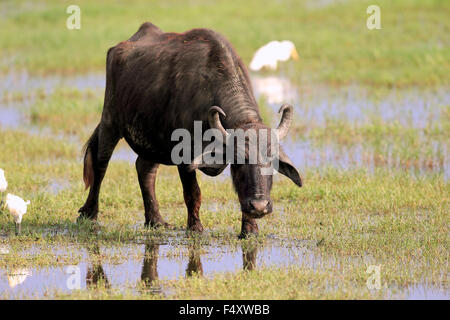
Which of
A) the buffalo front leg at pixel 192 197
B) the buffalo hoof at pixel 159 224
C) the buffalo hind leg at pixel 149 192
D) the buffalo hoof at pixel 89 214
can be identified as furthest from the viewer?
the buffalo hoof at pixel 89 214

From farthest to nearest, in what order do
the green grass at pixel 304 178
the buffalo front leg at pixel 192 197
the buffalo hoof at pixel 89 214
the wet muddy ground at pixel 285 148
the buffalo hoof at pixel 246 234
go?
the buffalo hoof at pixel 89 214
the buffalo front leg at pixel 192 197
the buffalo hoof at pixel 246 234
the green grass at pixel 304 178
the wet muddy ground at pixel 285 148

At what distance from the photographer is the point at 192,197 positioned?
29.7 feet

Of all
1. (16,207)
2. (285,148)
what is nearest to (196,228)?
(16,207)

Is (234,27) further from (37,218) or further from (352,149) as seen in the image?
(37,218)

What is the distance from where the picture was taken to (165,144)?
8.98m

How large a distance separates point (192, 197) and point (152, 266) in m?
1.23

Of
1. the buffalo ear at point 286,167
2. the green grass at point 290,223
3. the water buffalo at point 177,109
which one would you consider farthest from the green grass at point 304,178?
the buffalo ear at point 286,167

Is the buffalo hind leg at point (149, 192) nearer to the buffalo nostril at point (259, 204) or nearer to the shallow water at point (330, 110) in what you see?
the buffalo nostril at point (259, 204)

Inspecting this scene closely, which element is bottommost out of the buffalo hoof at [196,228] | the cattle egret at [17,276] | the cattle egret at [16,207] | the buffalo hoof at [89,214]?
the cattle egret at [17,276]

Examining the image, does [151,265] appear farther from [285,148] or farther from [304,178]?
[285,148]

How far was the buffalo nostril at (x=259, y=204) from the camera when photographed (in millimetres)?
7637

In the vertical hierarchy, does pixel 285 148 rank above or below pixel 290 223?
above

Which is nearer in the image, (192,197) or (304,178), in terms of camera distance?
(192,197)

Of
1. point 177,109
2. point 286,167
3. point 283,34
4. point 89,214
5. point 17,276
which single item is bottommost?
point 17,276
